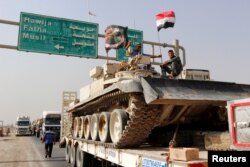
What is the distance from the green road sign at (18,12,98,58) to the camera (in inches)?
512

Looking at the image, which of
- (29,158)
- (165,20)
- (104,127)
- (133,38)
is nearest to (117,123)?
(104,127)

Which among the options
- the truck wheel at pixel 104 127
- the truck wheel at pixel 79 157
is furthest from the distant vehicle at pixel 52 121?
the truck wheel at pixel 104 127

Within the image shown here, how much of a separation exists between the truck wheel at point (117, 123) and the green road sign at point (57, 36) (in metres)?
7.55

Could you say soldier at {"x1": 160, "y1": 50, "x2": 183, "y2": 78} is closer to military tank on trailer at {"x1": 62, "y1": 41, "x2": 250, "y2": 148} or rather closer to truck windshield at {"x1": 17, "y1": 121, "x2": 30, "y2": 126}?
military tank on trailer at {"x1": 62, "y1": 41, "x2": 250, "y2": 148}

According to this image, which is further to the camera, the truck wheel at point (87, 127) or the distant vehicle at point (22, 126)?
the distant vehicle at point (22, 126)

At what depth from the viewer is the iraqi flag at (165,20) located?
1132 centimetres

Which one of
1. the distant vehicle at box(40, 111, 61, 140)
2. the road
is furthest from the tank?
the distant vehicle at box(40, 111, 61, 140)

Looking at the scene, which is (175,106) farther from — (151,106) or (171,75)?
(171,75)

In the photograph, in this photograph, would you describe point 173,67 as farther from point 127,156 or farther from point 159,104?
point 127,156

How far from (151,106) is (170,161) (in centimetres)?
192

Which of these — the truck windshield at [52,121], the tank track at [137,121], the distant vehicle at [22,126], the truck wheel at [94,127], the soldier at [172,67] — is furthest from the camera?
the distant vehicle at [22,126]

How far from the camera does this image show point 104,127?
7.21 meters

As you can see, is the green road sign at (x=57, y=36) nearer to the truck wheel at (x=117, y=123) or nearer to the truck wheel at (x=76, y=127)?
the truck wheel at (x=76, y=127)

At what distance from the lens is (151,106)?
222 inches
